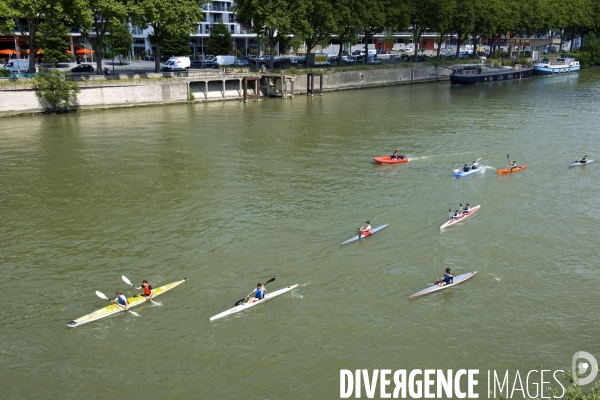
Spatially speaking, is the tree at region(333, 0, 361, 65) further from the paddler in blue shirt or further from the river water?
the paddler in blue shirt

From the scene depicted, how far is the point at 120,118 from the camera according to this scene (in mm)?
68500

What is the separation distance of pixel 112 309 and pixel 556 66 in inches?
5167

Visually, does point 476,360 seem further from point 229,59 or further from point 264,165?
point 229,59

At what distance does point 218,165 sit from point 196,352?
87.8 ft

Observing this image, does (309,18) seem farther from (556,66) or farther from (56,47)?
(556,66)

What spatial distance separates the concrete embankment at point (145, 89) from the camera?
222 ft

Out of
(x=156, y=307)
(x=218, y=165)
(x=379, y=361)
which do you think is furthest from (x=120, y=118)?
(x=379, y=361)

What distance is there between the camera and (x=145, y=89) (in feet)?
253

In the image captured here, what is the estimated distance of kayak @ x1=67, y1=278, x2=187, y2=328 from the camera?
79.5 feet

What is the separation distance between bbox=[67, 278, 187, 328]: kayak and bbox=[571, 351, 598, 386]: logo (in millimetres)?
16805

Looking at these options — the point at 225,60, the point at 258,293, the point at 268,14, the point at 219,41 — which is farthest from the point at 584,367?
the point at 219,41

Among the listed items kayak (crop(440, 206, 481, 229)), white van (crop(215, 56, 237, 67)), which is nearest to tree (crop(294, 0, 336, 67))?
white van (crop(215, 56, 237, 67))

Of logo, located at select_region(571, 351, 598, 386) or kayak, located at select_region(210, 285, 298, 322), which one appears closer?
logo, located at select_region(571, 351, 598, 386)

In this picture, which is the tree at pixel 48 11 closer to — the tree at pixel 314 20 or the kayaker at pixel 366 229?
the tree at pixel 314 20
